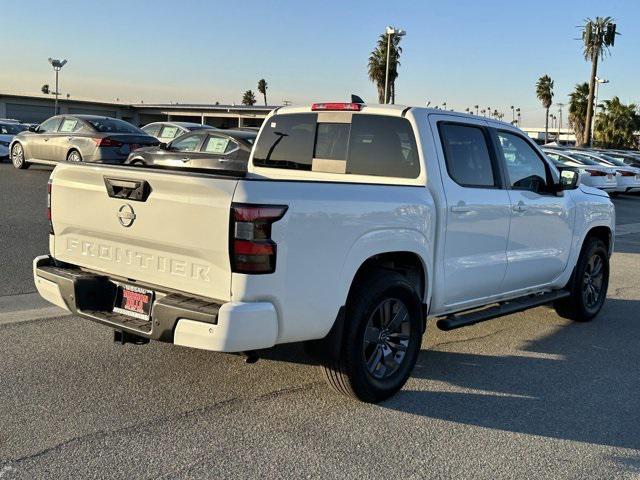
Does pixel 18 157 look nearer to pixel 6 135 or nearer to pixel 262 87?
pixel 6 135

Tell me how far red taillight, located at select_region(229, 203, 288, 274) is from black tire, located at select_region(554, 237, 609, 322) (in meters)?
4.20

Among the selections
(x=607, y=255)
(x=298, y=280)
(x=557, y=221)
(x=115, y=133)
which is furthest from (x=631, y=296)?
(x=115, y=133)

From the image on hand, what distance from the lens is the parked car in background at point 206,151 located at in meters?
13.1

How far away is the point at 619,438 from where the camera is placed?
4062mm

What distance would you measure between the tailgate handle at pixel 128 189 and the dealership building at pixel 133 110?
2695 inches

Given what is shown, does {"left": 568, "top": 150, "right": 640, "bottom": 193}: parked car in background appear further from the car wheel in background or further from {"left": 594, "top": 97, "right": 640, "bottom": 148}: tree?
{"left": 594, "top": 97, "right": 640, "bottom": 148}: tree

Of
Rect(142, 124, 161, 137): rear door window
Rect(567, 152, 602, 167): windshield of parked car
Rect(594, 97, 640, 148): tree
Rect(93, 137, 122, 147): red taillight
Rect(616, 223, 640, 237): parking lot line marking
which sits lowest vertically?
Rect(616, 223, 640, 237): parking lot line marking

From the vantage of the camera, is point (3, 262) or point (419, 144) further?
point (3, 262)

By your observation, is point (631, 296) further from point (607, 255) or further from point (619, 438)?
point (619, 438)

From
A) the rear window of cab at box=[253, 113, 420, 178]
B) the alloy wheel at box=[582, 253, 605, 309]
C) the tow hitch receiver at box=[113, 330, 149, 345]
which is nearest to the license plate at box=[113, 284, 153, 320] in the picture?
the tow hitch receiver at box=[113, 330, 149, 345]

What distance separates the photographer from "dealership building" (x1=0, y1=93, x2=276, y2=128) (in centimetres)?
7617

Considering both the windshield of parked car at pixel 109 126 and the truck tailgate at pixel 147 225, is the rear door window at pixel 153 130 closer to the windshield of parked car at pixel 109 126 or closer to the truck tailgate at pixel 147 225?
the windshield of parked car at pixel 109 126

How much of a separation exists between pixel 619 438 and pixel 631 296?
473 cm

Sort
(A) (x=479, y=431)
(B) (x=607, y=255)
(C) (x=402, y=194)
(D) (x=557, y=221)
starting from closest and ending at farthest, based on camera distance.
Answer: (A) (x=479, y=431) < (C) (x=402, y=194) < (D) (x=557, y=221) < (B) (x=607, y=255)
